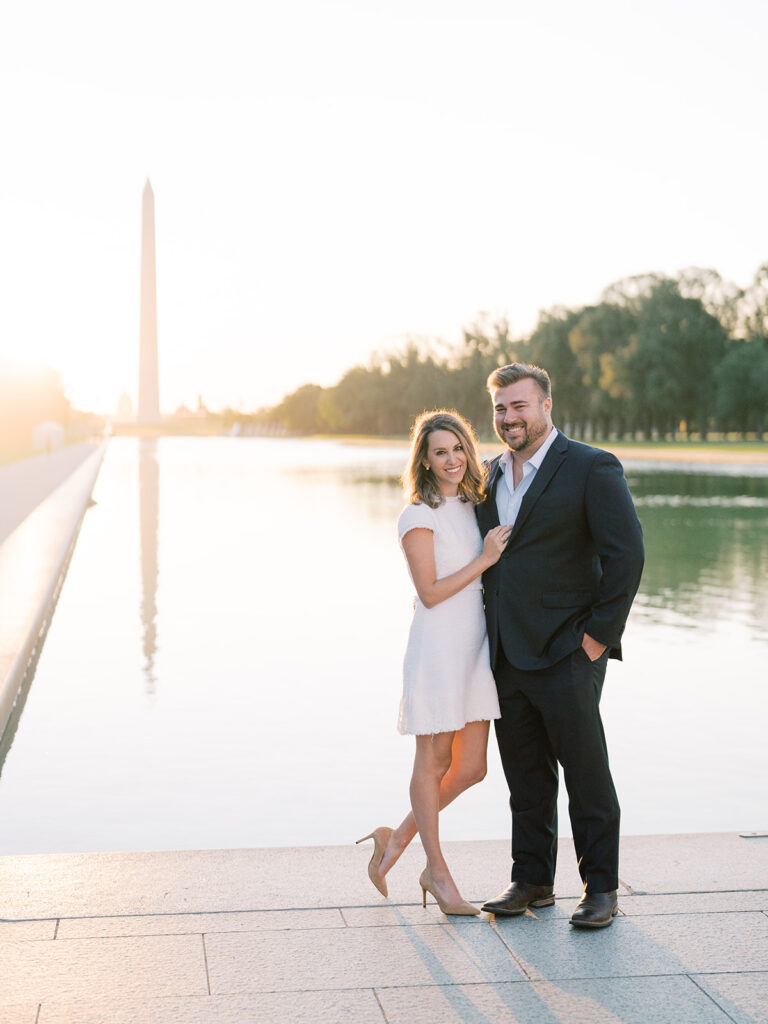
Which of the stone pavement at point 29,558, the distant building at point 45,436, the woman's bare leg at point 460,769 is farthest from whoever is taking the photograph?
the distant building at point 45,436

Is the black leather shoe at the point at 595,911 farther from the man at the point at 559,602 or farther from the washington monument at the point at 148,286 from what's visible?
the washington monument at the point at 148,286

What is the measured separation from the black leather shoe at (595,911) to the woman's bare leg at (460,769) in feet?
1.64

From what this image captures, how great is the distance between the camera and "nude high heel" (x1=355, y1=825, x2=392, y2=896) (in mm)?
3863

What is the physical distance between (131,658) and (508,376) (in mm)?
6657

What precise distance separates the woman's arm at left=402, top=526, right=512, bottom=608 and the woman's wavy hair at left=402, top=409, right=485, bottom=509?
112 mm

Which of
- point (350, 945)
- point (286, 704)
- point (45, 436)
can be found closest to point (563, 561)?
point (350, 945)

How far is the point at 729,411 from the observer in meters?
68.4

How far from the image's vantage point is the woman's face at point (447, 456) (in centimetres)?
385

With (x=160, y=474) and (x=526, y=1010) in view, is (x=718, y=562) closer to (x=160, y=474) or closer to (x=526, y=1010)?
(x=526, y=1010)

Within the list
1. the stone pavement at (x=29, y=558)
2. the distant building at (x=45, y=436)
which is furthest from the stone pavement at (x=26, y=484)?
the distant building at (x=45, y=436)

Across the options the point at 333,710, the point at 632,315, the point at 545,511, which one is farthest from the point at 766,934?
the point at 632,315

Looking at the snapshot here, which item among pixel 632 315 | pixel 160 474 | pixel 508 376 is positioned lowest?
pixel 160 474

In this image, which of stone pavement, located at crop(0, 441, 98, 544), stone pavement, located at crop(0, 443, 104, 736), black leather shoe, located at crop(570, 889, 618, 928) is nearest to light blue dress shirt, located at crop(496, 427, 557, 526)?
black leather shoe, located at crop(570, 889, 618, 928)

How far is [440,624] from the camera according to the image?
12.7ft
